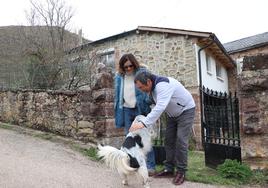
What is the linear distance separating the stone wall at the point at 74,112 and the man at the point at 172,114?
221 cm

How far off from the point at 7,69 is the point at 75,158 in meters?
7.66

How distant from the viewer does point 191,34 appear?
49.2 ft

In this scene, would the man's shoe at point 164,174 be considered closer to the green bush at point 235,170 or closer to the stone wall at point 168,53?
the green bush at point 235,170

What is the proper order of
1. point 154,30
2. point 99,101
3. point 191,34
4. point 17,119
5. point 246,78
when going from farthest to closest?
1. point 154,30
2. point 191,34
3. point 17,119
4. point 99,101
5. point 246,78

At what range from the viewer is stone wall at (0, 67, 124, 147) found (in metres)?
7.58

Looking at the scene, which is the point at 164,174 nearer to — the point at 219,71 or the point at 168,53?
the point at 168,53

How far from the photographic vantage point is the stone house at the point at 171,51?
49.5 ft

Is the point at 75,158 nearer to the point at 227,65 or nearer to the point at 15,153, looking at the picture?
the point at 15,153

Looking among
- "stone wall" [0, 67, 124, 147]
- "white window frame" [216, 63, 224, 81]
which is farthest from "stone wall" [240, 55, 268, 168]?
"white window frame" [216, 63, 224, 81]

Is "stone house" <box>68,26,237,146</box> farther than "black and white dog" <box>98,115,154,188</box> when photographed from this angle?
Yes

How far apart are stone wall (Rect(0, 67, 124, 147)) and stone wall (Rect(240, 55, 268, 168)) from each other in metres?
2.80

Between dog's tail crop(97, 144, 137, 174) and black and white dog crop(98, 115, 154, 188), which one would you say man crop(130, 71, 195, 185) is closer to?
black and white dog crop(98, 115, 154, 188)

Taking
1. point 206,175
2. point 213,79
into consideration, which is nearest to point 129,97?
point 206,175

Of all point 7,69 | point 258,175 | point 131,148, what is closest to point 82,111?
point 131,148
